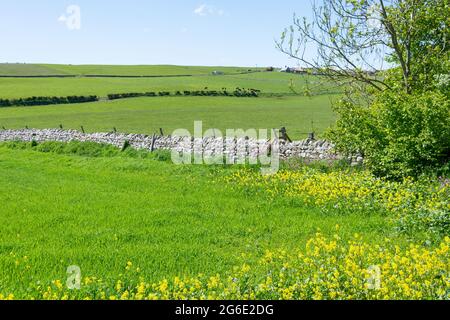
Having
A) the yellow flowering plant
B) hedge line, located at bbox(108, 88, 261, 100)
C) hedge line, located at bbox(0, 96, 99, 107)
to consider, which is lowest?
the yellow flowering plant

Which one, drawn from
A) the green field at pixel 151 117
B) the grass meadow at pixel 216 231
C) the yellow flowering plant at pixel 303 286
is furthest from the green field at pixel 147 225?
the green field at pixel 151 117

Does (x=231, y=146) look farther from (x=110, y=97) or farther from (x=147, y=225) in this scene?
(x=110, y=97)

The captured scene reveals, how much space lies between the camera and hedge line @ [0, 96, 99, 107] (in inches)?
2926

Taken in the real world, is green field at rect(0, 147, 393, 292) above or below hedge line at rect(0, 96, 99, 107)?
below

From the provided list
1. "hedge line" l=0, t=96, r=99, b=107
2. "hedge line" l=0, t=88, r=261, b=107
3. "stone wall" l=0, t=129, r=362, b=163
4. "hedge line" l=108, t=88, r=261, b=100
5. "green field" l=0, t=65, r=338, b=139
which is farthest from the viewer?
"hedge line" l=108, t=88, r=261, b=100

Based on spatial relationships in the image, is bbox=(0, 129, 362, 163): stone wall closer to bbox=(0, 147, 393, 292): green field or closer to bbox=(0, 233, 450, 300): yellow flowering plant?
bbox=(0, 147, 393, 292): green field

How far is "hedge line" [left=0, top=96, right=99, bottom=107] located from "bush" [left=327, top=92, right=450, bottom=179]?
A: 69065 mm

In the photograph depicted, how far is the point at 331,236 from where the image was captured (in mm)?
10586

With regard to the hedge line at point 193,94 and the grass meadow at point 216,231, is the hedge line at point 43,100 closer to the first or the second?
the hedge line at point 193,94

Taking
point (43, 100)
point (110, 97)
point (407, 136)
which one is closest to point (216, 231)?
point (407, 136)

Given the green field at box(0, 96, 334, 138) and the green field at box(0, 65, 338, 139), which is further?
the green field at box(0, 65, 338, 139)

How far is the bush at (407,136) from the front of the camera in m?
15.5

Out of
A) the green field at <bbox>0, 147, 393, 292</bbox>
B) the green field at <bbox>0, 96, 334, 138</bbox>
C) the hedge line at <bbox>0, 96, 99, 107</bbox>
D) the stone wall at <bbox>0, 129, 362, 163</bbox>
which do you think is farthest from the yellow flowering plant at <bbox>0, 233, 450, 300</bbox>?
the hedge line at <bbox>0, 96, 99, 107</bbox>
